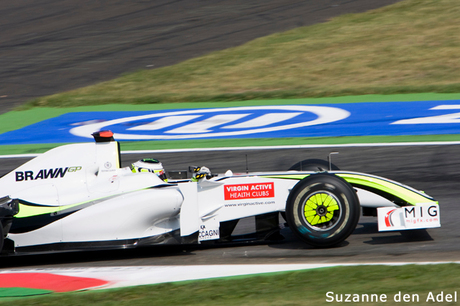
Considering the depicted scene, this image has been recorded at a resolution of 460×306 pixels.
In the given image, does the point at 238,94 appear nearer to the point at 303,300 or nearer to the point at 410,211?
the point at 410,211

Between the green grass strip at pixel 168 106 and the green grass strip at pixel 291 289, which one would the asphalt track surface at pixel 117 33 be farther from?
the green grass strip at pixel 291 289

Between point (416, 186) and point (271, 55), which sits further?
point (271, 55)

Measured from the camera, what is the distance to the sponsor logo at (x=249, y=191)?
6402mm

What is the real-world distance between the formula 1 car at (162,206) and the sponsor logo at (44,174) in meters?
0.01

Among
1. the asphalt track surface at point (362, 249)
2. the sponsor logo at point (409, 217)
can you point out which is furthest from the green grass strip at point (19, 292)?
the sponsor logo at point (409, 217)

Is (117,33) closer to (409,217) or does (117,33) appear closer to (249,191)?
(249,191)

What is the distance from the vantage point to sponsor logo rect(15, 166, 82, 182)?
6.50 m

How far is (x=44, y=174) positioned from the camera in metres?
6.53

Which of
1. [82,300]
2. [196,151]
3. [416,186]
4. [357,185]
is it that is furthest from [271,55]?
[82,300]

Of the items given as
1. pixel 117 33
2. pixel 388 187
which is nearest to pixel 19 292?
pixel 388 187

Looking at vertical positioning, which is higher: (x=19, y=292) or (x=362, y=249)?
(x=362, y=249)

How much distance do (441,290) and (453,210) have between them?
2.87m

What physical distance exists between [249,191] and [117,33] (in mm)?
15730

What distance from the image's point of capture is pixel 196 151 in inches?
423
